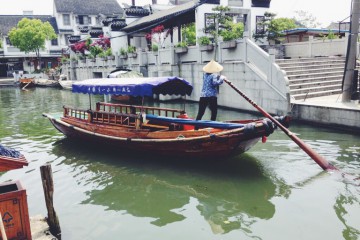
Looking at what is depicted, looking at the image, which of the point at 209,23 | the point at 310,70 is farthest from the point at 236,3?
the point at 310,70

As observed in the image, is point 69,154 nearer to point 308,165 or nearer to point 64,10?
point 308,165

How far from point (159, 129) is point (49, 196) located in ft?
14.1

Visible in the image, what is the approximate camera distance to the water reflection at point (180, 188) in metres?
5.98

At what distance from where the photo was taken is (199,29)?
834 inches

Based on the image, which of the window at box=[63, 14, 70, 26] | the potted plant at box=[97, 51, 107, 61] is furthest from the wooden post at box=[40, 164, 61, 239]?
the window at box=[63, 14, 70, 26]

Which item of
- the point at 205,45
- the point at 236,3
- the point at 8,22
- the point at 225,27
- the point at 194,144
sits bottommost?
the point at 194,144

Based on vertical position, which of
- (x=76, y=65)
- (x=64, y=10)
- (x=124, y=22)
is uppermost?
(x=64, y=10)

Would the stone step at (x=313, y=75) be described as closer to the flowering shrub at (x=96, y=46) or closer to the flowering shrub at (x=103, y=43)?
the flowering shrub at (x=96, y=46)

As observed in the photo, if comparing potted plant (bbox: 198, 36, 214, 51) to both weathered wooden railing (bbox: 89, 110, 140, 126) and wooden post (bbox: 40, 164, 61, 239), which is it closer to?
weathered wooden railing (bbox: 89, 110, 140, 126)

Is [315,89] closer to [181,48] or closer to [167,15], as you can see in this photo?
[181,48]

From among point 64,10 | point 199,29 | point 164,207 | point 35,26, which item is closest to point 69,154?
point 164,207

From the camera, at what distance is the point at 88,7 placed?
50.3 metres

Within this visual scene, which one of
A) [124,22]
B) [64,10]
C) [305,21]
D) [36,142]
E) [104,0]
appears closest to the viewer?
[36,142]

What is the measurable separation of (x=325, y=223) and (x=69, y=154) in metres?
7.47
